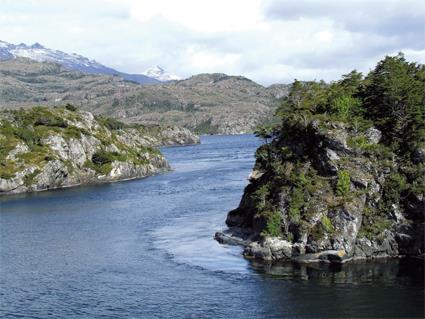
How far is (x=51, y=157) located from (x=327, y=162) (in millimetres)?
127443

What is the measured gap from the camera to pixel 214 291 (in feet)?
248

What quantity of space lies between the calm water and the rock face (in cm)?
421

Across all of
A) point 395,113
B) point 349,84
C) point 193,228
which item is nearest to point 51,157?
point 193,228

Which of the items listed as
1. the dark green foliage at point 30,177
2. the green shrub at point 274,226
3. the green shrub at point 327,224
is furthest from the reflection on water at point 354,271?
the dark green foliage at point 30,177

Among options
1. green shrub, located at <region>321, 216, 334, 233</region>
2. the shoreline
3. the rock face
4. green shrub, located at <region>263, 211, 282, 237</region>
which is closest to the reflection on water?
the shoreline

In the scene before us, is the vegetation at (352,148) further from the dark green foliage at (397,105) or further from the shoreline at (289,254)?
the shoreline at (289,254)

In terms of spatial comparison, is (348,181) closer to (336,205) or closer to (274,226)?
(336,205)

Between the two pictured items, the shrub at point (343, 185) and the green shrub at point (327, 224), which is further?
the shrub at point (343, 185)

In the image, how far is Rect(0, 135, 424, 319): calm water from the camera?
2721 inches

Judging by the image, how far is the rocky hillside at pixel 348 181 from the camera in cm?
9044

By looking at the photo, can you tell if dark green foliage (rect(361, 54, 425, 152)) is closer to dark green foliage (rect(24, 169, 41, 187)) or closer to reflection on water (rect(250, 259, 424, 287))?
reflection on water (rect(250, 259, 424, 287))

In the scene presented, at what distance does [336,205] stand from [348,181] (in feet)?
16.6

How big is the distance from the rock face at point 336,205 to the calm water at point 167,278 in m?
4.21

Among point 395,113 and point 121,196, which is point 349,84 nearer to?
point 395,113
